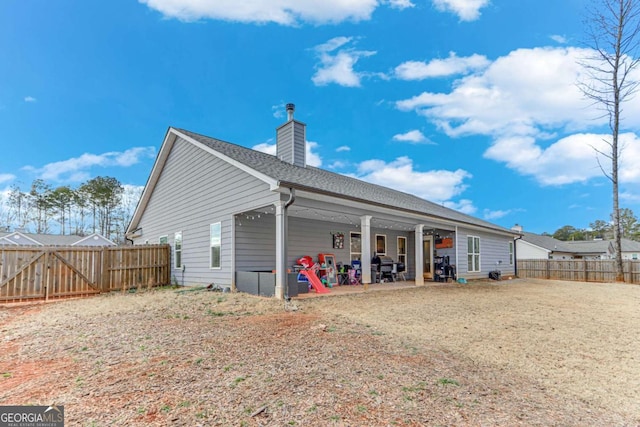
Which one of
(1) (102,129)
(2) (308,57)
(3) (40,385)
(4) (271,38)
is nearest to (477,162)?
(2) (308,57)

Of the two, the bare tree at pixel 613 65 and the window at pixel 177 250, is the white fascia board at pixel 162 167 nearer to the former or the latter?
the window at pixel 177 250

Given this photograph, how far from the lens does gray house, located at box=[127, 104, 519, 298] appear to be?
8.20 metres

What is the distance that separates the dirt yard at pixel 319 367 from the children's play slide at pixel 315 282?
8.57 ft

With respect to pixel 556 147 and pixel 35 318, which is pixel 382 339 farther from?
pixel 556 147

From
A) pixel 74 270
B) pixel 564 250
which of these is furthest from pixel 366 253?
pixel 564 250

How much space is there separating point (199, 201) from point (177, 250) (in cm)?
241

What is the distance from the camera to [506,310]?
7.00 meters

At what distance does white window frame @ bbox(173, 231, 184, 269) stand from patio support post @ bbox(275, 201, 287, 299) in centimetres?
563

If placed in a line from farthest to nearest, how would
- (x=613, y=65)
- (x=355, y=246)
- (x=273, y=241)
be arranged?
(x=613, y=65) → (x=355, y=246) → (x=273, y=241)

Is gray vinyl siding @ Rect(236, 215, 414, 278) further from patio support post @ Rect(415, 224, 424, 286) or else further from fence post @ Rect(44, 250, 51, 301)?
fence post @ Rect(44, 250, 51, 301)

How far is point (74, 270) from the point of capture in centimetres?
927

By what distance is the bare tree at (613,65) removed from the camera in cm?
1545

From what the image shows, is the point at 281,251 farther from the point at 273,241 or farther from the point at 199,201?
the point at 199,201

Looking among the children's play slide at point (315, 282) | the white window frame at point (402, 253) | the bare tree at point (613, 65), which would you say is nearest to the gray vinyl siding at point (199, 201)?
the children's play slide at point (315, 282)
